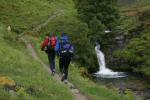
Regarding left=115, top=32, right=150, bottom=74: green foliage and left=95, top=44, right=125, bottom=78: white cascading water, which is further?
left=115, top=32, right=150, bottom=74: green foliage

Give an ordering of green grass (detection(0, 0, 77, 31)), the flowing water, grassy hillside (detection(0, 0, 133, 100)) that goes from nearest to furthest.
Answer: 1. grassy hillside (detection(0, 0, 133, 100))
2. the flowing water
3. green grass (detection(0, 0, 77, 31))

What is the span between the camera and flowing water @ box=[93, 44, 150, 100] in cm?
5278

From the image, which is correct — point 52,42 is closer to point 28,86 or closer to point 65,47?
point 65,47

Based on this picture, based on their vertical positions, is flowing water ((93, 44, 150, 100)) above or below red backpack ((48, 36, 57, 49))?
below

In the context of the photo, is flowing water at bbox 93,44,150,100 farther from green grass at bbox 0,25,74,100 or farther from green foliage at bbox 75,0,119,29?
green grass at bbox 0,25,74,100

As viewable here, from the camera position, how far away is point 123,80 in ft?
195

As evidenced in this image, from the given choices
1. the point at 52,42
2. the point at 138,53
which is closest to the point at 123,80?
the point at 138,53

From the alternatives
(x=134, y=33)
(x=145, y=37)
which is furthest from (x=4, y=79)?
(x=134, y=33)

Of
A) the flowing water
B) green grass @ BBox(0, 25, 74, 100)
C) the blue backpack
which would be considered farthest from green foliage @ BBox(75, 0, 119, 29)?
green grass @ BBox(0, 25, 74, 100)

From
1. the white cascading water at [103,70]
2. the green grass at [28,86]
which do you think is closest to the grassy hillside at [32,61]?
the green grass at [28,86]

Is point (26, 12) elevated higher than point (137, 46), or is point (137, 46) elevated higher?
point (26, 12)

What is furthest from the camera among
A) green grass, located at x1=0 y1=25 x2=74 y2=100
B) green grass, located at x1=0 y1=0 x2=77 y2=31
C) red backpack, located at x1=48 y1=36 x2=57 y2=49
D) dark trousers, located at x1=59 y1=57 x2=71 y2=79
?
green grass, located at x1=0 y1=0 x2=77 y2=31

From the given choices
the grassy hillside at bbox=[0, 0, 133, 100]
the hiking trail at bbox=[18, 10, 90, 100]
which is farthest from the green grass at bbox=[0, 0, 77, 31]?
the hiking trail at bbox=[18, 10, 90, 100]

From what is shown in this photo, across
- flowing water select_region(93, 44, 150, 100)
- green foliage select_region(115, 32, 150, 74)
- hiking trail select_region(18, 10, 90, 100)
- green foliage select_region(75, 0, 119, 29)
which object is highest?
green foliage select_region(75, 0, 119, 29)
